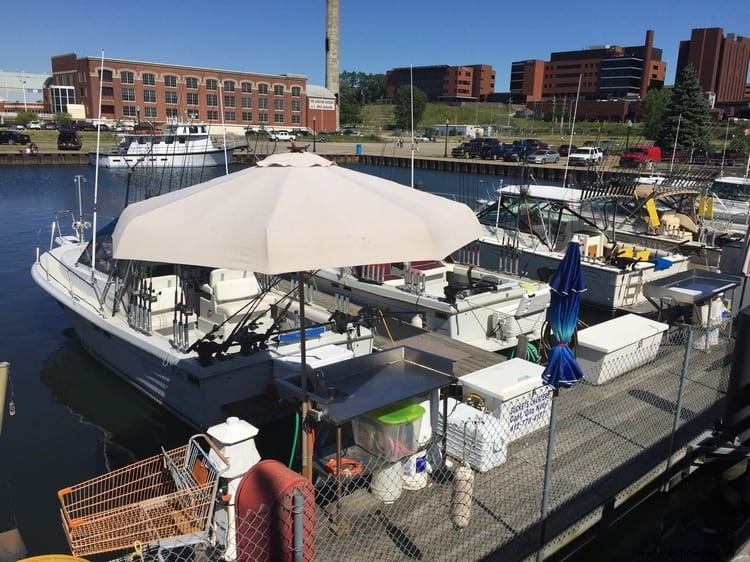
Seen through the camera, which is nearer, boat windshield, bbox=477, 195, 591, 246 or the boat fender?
the boat fender

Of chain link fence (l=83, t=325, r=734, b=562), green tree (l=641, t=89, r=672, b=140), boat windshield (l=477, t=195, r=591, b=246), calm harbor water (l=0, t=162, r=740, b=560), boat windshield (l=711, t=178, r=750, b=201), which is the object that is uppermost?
green tree (l=641, t=89, r=672, b=140)

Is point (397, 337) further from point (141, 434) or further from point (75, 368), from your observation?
point (75, 368)

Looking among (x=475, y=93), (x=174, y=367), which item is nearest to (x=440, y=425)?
(x=174, y=367)

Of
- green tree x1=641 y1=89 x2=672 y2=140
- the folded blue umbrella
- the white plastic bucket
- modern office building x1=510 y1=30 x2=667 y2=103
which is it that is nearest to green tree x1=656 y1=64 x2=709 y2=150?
green tree x1=641 y1=89 x2=672 y2=140

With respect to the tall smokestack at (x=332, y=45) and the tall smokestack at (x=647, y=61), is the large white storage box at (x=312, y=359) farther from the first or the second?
the tall smokestack at (x=647, y=61)

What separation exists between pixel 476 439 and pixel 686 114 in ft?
171

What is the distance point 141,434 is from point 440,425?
16.9ft

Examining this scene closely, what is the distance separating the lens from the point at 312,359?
7.85 m

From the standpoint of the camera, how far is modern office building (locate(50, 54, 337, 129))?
7194cm

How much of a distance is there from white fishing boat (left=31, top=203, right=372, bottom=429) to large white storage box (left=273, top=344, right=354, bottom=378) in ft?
0.11

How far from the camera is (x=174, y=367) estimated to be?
8.04 m

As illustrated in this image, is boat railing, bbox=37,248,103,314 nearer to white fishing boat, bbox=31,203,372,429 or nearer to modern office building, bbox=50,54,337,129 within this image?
white fishing boat, bbox=31,203,372,429

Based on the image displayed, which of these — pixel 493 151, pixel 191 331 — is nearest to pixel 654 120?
pixel 493 151

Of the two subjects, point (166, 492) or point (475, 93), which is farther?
point (475, 93)
